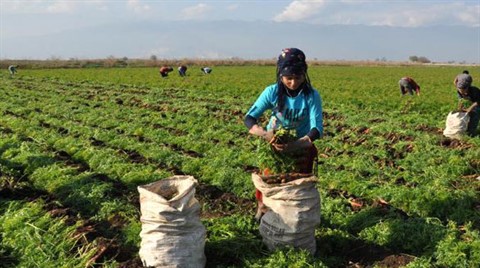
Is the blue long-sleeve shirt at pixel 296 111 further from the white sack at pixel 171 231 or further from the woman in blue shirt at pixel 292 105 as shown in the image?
the white sack at pixel 171 231

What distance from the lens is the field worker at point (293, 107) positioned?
4.25 m

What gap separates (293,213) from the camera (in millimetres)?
4191

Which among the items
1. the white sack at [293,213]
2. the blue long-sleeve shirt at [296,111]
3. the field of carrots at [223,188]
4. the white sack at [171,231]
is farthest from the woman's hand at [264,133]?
the field of carrots at [223,188]

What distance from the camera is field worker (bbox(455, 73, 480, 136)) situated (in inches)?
373

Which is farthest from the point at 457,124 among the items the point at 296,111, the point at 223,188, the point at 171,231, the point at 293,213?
the point at 171,231

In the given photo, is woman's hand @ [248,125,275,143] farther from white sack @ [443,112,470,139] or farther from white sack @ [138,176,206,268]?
white sack @ [443,112,470,139]

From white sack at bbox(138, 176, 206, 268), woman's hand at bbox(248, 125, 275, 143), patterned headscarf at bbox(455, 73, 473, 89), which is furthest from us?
patterned headscarf at bbox(455, 73, 473, 89)

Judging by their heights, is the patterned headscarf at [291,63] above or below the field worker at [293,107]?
above

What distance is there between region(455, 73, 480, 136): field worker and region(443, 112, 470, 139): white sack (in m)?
0.13

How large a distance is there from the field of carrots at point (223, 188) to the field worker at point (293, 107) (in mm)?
899

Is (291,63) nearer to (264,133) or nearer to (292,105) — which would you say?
(292,105)

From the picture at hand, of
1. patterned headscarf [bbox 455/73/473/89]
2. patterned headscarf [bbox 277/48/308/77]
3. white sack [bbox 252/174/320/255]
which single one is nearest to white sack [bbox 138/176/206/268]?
white sack [bbox 252/174/320/255]

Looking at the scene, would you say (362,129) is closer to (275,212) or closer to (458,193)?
(458,193)

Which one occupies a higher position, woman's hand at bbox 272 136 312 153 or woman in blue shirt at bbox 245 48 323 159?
woman in blue shirt at bbox 245 48 323 159
